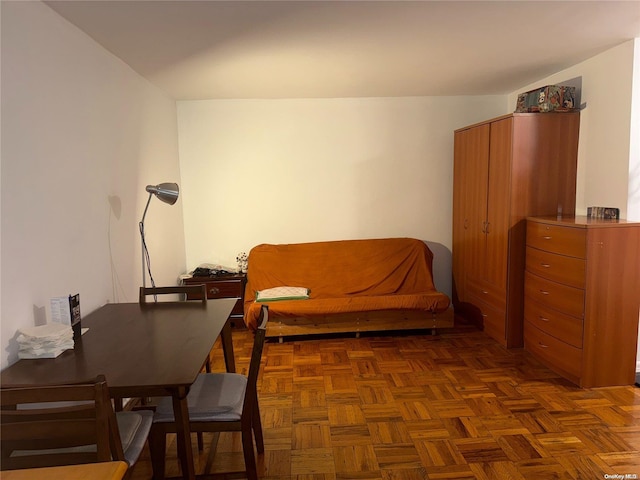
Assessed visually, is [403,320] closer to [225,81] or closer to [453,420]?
[453,420]

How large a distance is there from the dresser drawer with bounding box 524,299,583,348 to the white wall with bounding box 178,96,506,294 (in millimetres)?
1590

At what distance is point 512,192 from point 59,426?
11.1 ft

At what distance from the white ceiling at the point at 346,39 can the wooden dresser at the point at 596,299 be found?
4.06 feet

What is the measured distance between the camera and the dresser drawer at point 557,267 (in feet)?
9.85

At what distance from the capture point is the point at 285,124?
15.5 feet

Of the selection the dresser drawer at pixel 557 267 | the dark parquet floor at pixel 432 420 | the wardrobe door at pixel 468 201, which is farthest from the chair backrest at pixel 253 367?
the wardrobe door at pixel 468 201

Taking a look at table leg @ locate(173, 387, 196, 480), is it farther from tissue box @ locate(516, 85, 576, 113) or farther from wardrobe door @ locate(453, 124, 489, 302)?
tissue box @ locate(516, 85, 576, 113)

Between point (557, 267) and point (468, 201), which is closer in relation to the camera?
point (557, 267)

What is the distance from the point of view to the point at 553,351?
3.27 meters

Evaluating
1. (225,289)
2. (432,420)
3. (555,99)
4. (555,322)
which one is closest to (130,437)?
(432,420)

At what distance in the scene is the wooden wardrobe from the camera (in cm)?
358

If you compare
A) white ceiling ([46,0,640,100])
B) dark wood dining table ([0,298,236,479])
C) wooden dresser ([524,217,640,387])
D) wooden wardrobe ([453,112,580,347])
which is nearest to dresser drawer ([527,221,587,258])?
wooden dresser ([524,217,640,387])

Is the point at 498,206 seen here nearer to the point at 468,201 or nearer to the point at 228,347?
the point at 468,201

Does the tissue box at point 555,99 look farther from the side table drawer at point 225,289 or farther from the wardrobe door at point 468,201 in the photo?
the side table drawer at point 225,289
